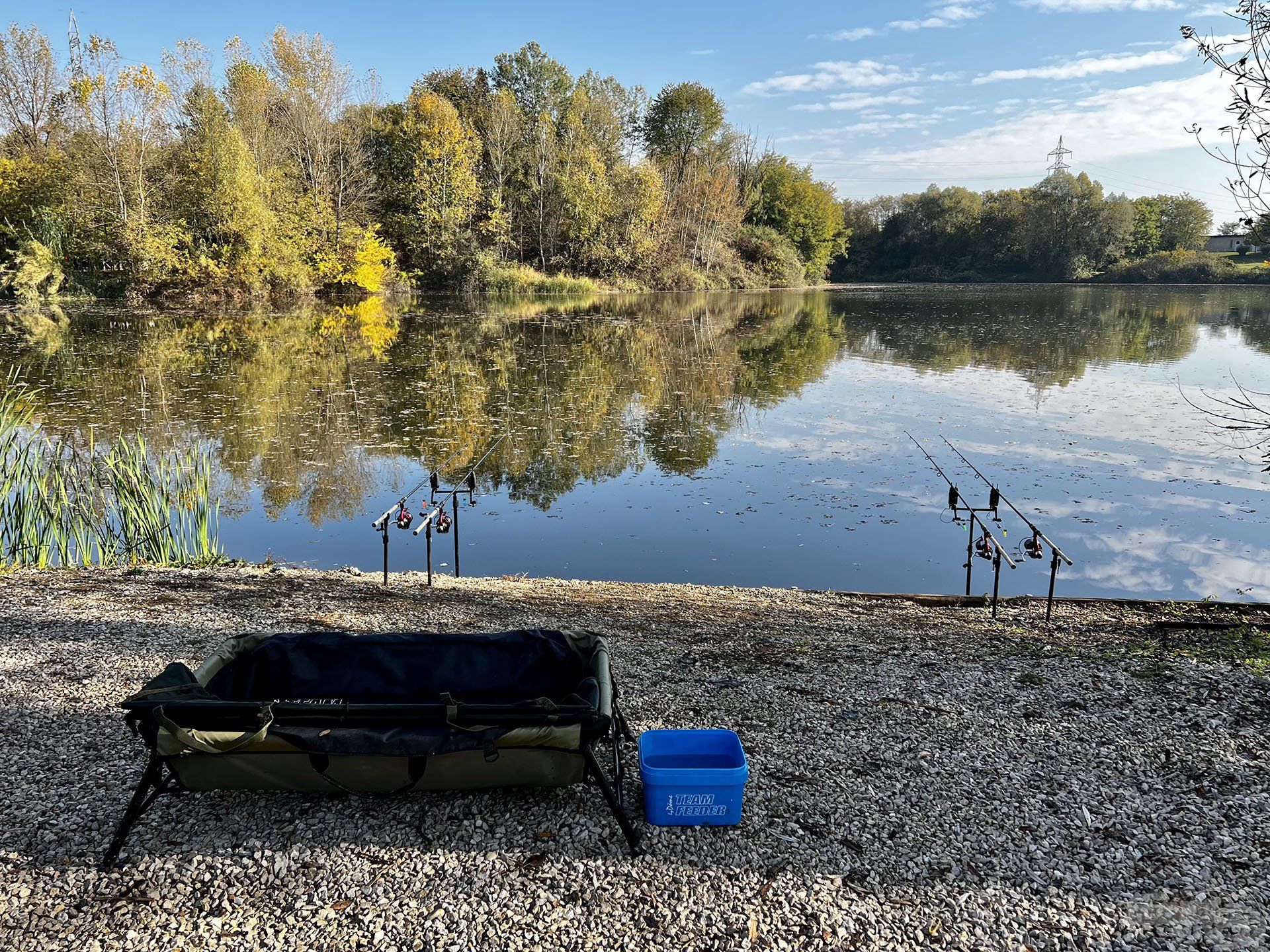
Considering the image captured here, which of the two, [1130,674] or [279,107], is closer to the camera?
[1130,674]

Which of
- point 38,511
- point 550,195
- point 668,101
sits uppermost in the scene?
point 668,101

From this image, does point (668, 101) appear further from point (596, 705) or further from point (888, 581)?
point (596, 705)

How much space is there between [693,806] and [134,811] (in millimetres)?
2083

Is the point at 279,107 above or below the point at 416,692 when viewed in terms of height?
above

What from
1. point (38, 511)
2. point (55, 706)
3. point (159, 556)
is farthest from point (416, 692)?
point (38, 511)

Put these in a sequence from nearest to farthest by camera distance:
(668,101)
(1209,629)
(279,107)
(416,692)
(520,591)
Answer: (416,692) < (1209,629) < (520,591) < (279,107) < (668,101)

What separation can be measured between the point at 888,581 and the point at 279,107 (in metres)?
39.7

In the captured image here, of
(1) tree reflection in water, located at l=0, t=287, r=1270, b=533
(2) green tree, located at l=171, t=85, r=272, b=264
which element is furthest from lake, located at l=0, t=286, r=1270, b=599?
(2) green tree, located at l=171, t=85, r=272, b=264

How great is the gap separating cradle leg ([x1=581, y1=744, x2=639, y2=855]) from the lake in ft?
15.9

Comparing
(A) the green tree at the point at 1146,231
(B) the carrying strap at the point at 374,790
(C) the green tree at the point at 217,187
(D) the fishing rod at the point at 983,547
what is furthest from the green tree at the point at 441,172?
(A) the green tree at the point at 1146,231

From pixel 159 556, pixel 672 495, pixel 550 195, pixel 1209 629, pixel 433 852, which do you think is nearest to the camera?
pixel 433 852

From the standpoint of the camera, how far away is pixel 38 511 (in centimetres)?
Result: 758

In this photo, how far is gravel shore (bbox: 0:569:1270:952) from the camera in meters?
2.72

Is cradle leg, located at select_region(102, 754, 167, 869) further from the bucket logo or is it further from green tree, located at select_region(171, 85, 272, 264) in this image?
green tree, located at select_region(171, 85, 272, 264)
